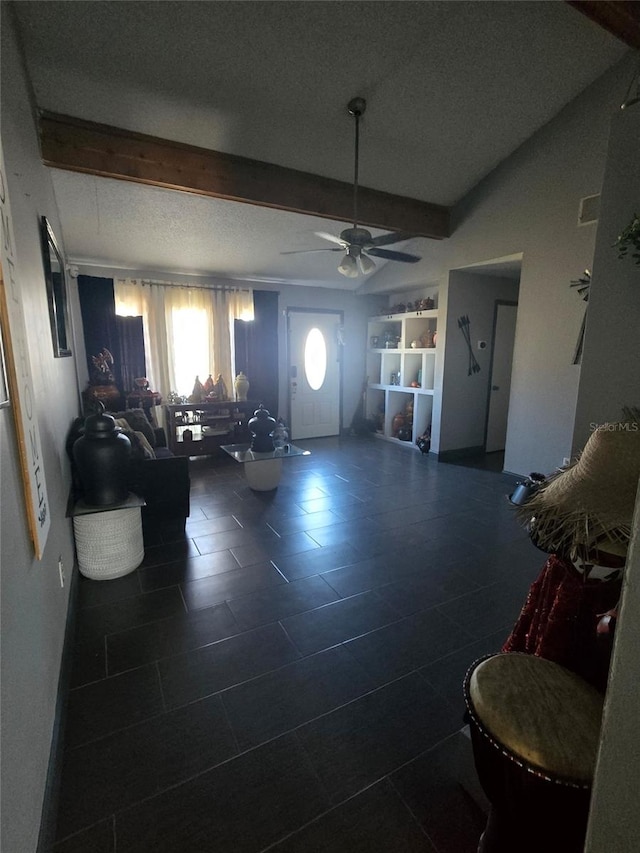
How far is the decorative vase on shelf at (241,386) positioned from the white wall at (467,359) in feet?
8.84

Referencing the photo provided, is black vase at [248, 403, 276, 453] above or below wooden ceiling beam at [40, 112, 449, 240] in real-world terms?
below

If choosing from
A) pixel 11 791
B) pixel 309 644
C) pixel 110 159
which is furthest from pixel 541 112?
pixel 11 791

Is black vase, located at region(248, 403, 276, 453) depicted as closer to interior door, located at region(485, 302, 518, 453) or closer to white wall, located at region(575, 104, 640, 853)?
white wall, located at region(575, 104, 640, 853)

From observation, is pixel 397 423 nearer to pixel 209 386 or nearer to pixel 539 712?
pixel 209 386

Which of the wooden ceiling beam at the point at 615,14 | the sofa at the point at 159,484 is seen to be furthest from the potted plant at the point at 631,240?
the sofa at the point at 159,484

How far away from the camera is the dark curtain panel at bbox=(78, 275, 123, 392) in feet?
16.1

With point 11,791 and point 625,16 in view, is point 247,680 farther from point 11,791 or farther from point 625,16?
point 625,16

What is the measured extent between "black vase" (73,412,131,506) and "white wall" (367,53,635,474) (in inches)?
154

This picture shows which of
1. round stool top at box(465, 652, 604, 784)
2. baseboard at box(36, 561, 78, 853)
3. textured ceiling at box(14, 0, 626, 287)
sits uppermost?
textured ceiling at box(14, 0, 626, 287)

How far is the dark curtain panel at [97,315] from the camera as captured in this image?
4.92 meters

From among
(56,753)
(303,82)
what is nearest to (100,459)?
(56,753)

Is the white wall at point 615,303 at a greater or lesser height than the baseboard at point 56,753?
greater

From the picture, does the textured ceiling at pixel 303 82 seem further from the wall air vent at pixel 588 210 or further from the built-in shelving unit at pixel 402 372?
the built-in shelving unit at pixel 402 372

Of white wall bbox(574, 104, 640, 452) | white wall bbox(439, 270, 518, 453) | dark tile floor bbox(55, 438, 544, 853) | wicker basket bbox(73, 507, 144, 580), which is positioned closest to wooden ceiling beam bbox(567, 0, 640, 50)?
white wall bbox(574, 104, 640, 452)
